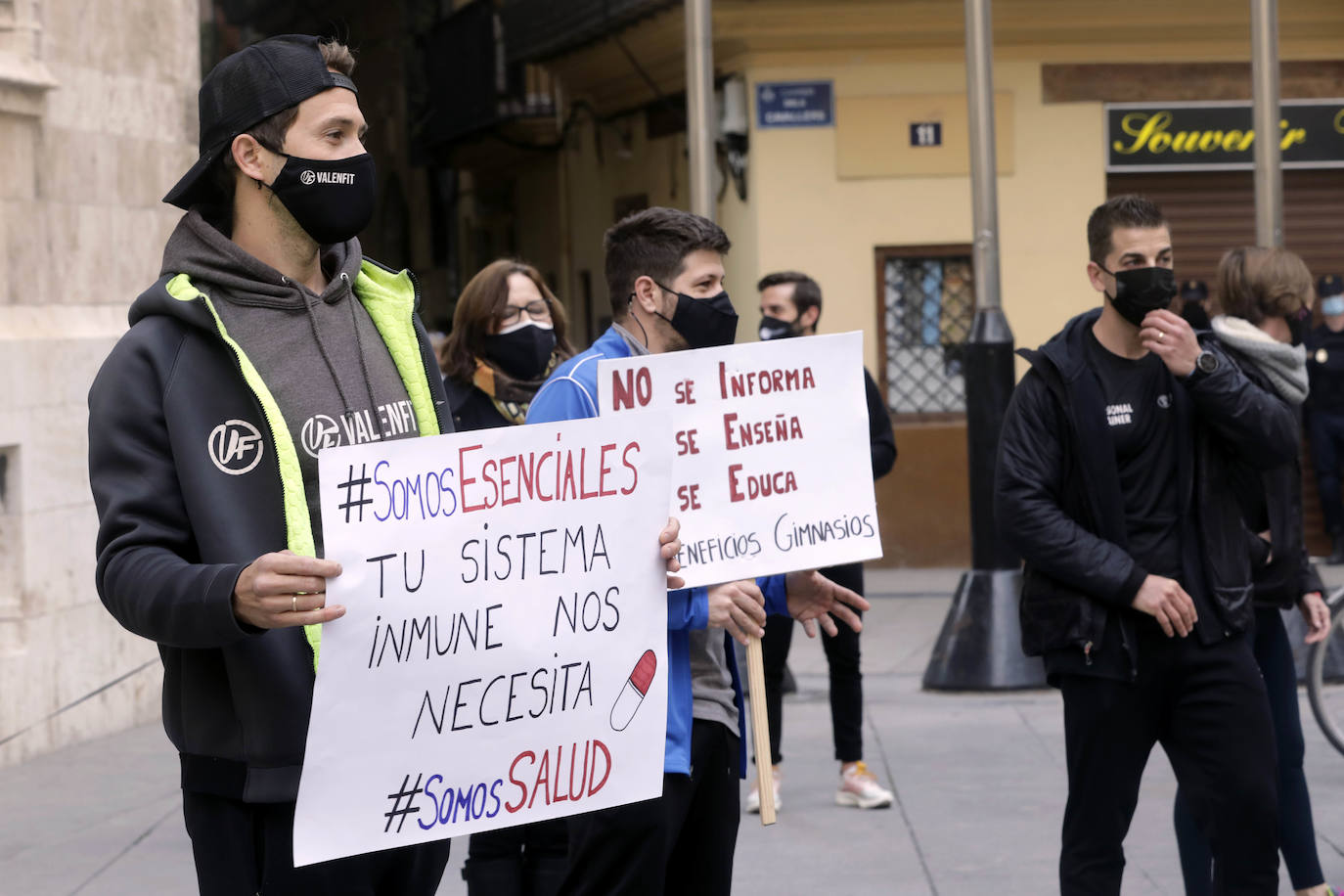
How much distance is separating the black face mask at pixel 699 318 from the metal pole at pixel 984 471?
16.2 ft

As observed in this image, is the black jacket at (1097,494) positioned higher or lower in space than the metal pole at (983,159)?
lower

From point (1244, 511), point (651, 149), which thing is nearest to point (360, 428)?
point (1244, 511)

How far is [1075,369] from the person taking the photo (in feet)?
14.3

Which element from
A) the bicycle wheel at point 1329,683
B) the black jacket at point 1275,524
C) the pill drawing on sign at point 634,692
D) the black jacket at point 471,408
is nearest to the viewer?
the pill drawing on sign at point 634,692

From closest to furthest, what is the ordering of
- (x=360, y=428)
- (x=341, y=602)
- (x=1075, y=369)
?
(x=341, y=602) → (x=360, y=428) → (x=1075, y=369)

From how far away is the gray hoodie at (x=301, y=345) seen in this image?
2.67 m

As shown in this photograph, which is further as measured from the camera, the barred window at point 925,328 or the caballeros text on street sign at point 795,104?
the barred window at point 925,328

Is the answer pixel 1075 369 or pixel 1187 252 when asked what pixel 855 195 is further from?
pixel 1075 369

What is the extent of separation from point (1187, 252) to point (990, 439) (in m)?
5.82

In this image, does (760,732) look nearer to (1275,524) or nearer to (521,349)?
(1275,524)

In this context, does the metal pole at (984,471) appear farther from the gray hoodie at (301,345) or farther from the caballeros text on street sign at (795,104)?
the gray hoodie at (301,345)

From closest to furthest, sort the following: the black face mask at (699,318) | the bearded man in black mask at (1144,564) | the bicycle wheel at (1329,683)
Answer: the black face mask at (699,318) < the bearded man in black mask at (1144,564) < the bicycle wheel at (1329,683)

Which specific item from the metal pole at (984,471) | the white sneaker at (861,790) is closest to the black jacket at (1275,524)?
the white sneaker at (861,790)

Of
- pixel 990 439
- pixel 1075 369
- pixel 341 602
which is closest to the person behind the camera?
pixel 341 602
